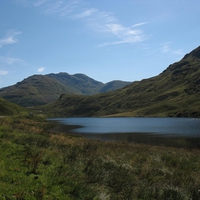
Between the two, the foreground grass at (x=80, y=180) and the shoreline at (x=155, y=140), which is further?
the shoreline at (x=155, y=140)

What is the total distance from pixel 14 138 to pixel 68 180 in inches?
503

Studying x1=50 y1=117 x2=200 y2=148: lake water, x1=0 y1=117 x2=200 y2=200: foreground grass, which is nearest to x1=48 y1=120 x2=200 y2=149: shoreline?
x1=50 y1=117 x2=200 y2=148: lake water

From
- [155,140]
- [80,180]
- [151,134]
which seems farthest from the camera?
[151,134]

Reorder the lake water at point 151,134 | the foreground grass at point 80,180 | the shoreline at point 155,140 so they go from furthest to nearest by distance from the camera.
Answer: the lake water at point 151,134 < the shoreline at point 155,140 < the foreground grass at point 80,180

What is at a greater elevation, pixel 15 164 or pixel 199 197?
pixel 15 164

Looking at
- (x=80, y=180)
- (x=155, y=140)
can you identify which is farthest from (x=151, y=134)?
(x=80, y=180)

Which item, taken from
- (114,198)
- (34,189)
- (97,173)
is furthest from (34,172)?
(114,198)

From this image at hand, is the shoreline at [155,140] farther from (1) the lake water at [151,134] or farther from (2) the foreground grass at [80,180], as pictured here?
(2) the foreground grass at [80,180]

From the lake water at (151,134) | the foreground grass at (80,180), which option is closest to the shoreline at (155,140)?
the lake water at (151,134)

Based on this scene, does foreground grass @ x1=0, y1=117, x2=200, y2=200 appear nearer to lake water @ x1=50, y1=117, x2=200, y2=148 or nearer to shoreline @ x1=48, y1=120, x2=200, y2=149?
shoreline @ x1=48, y1=120, x2=200, y2=149

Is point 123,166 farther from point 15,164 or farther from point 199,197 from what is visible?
point 15,164

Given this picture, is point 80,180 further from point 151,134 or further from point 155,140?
point 151,134

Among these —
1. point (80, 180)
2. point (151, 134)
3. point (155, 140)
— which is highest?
point (80, 180)

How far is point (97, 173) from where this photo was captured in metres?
14.9
